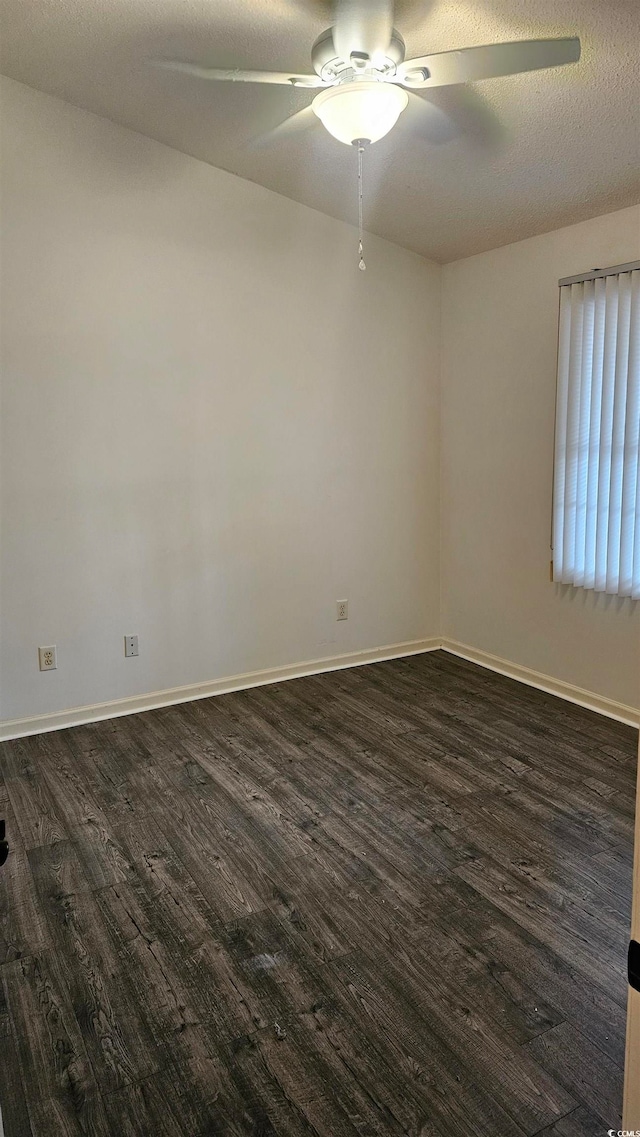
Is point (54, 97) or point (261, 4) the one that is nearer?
point (261, 4)

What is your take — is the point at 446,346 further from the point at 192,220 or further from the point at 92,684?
the point at 92,684

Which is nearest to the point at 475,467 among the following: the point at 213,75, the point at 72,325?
the point at 72,325

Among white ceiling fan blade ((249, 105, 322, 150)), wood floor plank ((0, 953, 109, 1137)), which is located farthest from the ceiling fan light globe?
wood floor plank ((0, 953, 109, 1137))

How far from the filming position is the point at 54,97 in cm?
322

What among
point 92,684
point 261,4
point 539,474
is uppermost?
point 261,4

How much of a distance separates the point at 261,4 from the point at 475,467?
8.45 feet

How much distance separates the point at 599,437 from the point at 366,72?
1.90 m

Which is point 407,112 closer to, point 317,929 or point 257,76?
point 257,76

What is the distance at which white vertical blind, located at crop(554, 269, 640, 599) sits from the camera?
332 centimetres

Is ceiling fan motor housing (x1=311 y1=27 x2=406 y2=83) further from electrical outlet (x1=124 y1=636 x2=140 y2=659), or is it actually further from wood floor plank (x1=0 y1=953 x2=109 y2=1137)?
wood floor plank (x1=0 y1=953 x2=109 y2=1137)

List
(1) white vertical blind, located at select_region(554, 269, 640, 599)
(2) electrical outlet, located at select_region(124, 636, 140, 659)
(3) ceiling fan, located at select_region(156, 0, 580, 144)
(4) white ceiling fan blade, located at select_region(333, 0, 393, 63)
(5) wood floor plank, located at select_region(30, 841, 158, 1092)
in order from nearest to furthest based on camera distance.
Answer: (5) wood floor plank, located at select_region(30, 841, 158, 1092), (3) ceiling fan, located at select_region(156, 0, 580, 144), (4) white ceiling fan blade, located at select_region(333, 0, 393, 63), (1) white vertical blind, located at select_region(554, 269, 640, 599), (2) electrical outlet, located at select_region(124, 636, 140, 659)

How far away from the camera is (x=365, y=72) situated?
231 centimetres

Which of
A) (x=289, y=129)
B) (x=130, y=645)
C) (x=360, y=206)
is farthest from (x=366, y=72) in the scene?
(x=130, y=645)

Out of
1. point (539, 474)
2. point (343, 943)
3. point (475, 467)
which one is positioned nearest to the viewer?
point (343, 943)
